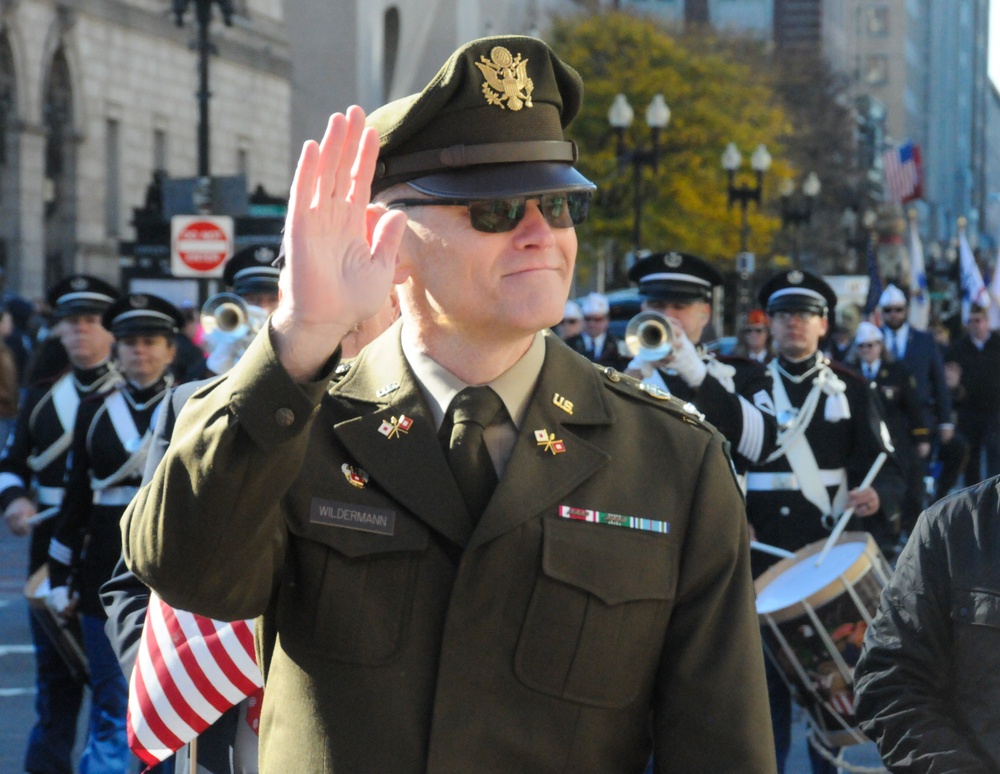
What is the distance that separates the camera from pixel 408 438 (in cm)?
287

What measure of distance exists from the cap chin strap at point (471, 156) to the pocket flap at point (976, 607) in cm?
150

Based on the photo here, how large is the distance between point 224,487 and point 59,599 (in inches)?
228

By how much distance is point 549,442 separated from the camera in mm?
2877

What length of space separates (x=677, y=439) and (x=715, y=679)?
38cm

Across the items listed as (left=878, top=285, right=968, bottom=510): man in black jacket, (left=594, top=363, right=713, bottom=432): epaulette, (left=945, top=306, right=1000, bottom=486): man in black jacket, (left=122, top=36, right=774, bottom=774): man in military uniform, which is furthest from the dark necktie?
(left=945, top=306, right=1000, bottom=486): man in black jacket

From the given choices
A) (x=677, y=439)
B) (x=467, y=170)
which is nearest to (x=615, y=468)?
(x=677, y=439)

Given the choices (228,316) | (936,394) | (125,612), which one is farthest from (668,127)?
(125,612)

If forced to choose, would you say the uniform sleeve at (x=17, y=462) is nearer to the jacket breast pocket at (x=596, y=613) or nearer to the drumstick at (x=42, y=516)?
the drumstick at (x=42, y=516)

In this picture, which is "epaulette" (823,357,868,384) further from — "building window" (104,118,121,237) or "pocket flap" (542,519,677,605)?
"building window" (104,118,121,237)

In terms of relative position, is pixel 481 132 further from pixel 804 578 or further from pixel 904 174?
pixel 904 174

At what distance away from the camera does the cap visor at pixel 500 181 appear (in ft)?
9.50

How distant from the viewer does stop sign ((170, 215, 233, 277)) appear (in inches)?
718

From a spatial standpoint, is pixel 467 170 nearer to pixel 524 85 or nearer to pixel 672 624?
pixel 524 85

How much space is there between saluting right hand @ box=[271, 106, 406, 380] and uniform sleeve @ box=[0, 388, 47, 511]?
6.75 meters
